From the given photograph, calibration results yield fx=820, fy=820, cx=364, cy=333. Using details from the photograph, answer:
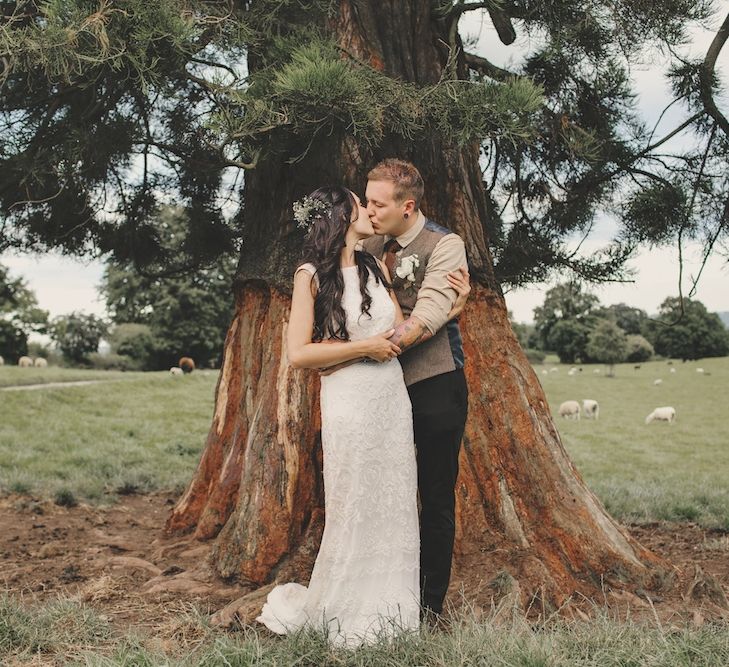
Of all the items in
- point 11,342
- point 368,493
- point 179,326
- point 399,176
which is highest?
point 179,326

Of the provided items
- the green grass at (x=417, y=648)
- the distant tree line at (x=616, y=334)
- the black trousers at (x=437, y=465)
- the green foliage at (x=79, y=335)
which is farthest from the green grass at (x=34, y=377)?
the black trousers at (x=437, y=465)

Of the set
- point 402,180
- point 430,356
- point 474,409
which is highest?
point 402,180

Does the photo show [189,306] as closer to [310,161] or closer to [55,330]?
[55,330]

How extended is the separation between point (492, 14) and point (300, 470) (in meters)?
2.80

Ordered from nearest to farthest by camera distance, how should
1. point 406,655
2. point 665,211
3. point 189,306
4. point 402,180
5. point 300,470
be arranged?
1. point 406,655
2. point 402,180
3. point 300,470
4. point 665,211
5. point 189,306

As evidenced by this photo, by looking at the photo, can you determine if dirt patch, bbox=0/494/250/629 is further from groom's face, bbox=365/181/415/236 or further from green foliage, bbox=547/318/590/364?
green foliage, bbox=547/318/590/364

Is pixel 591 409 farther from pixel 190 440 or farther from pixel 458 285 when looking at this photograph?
pixel 458 285

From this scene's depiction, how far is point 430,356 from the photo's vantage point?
3.55 m

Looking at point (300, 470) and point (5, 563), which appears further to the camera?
point (5, 563)

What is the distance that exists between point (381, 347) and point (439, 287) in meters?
0.39

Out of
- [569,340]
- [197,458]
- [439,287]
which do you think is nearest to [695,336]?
[569,340]

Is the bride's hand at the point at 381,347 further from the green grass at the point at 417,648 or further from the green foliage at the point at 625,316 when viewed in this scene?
the green foliage at the point at 625,316

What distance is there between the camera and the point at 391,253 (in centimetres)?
371

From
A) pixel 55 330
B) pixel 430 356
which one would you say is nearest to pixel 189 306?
pixel 55 330
